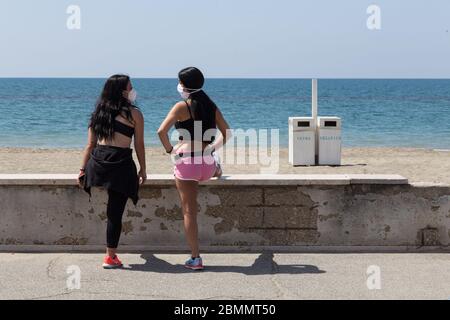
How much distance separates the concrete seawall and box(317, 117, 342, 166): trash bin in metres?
8.75

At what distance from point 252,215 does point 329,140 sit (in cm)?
936

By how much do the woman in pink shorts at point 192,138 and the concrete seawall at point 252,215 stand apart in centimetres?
63

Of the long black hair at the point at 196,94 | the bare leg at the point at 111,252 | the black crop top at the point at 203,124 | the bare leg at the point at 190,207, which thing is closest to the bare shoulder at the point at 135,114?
the black crop top at the point at 203,124

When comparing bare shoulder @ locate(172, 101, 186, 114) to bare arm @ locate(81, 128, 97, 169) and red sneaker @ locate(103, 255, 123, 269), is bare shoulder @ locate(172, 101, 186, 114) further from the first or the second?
red sneaker @ locate(103, 255, 123, 269)

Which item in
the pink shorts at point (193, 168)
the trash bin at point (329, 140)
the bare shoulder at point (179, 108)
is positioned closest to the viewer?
the bare shoulder at point (179, 108)

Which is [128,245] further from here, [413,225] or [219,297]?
[413,225]

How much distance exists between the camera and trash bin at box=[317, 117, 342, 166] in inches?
588

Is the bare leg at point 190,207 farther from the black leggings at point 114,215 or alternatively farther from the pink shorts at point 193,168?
the black leggings at point 114,215

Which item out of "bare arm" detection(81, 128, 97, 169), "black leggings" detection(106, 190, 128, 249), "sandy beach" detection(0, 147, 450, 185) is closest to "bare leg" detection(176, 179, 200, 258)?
"black leggings" detection(106, 190, 128, 249)

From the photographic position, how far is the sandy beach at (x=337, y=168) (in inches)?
590

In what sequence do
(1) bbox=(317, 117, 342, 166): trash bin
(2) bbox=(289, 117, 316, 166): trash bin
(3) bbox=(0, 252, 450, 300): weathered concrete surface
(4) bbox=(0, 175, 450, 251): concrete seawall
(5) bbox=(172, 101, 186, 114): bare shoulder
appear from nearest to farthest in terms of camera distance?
→ (3) bbox=(0, 252, 450, 300): weathered concrete surface → (5) bbox=(172, 101, 186, 114): bare shoulder → (4) bbox=(0, 175, 450, 251): concrete seawall → (2) bbox=(289, 117, 316, 166): trash bin → (1) bbox=(317, 117, 342, 166): trash bin

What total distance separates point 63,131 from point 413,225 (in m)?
32.8

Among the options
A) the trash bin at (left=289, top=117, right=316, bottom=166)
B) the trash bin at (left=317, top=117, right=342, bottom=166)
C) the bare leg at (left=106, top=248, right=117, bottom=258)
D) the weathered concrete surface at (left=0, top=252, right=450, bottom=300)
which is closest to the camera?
the weathered concrete surface at (left=0, top=252, right=450, bottom=300)

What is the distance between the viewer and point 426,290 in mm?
5020
